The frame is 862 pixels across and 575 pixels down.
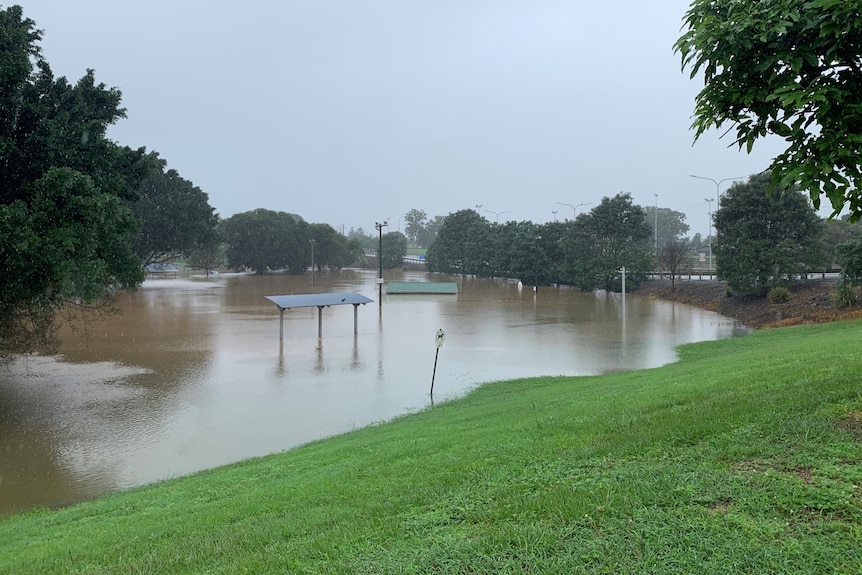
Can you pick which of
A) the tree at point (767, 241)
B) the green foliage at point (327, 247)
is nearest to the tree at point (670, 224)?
the green foliage at point (327, 247)

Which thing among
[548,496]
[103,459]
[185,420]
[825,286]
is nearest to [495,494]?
[548,496]

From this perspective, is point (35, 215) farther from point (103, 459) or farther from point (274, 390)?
point (274, 390)

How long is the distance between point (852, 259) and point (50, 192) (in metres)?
28.0

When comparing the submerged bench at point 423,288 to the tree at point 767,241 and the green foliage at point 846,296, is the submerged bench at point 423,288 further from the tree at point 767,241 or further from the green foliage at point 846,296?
the green foliage at point 846,296

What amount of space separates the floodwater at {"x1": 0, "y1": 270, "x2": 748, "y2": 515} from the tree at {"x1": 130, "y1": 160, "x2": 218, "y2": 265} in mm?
22616

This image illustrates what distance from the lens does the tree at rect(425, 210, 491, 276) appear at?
7794cm

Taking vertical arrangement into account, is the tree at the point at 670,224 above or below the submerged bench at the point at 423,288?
above

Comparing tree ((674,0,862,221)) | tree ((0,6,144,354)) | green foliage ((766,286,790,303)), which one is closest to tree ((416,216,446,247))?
green foliage ((766,286,790,303))

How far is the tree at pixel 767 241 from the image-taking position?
33156 mm

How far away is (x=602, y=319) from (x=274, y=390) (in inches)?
833

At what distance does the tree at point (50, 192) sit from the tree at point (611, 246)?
4238 centimetres

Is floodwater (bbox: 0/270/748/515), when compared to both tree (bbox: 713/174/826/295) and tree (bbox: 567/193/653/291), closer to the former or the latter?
tree (bbox: 713/174/826/295)

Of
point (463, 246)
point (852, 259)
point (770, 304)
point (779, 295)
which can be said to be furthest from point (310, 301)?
point (463, 246)

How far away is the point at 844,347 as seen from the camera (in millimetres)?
10547
